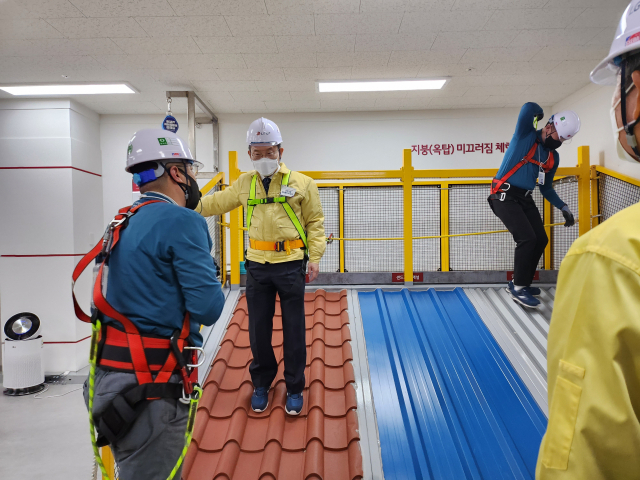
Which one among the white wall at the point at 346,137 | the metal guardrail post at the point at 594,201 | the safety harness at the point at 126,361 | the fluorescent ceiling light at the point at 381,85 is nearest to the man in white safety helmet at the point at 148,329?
the safety harness at the point at 126,361

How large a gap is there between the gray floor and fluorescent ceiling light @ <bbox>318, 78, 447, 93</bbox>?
6.00 metres

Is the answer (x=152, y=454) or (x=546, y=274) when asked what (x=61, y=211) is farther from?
(x=546, y=274)

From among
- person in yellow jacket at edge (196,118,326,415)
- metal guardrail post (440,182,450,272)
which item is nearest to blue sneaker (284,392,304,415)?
person in yellow jacket at edge (196,118,326,415)

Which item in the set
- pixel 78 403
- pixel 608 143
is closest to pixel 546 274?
pixel 608 143

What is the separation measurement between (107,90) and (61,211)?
226cm

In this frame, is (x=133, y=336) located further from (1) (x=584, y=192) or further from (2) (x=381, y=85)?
(2) (x=381, y=85)

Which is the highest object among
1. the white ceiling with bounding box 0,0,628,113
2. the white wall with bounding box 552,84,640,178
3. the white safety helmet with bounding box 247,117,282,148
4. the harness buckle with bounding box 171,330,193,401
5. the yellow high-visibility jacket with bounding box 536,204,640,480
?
the white ceiling with bounding box 0,0,628,113

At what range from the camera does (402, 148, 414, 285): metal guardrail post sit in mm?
4473

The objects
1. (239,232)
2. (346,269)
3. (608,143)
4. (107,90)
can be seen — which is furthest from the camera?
(107,90)

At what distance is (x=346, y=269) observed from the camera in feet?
16.6

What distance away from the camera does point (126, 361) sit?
1.52 m

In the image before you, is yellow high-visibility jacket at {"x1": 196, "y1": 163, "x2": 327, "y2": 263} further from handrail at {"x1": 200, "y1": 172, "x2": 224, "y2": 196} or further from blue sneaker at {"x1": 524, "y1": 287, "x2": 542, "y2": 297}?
blue sneaker at {"x1": 524, "y1": 287, "x2": 542, "y2": 297}

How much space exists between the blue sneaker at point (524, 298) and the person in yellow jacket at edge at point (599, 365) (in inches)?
149

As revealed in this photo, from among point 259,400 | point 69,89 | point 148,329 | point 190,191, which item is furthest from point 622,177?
point 69,89
